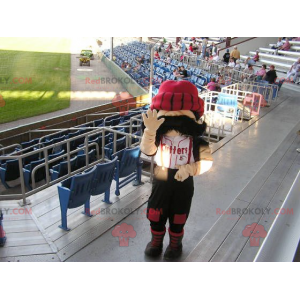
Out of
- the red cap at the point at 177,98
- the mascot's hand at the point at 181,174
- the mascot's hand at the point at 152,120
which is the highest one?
the red cap at the point at 177,98

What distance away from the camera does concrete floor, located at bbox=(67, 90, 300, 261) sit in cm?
284

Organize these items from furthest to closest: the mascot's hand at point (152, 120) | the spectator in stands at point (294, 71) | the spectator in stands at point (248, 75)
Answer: the spectator in stands at point (294, 71)
the spectator in stands at point (248, 75)
the mascot's hand at point (152, 120)

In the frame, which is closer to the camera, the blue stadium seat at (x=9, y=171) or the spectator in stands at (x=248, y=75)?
the blue stadium seat at (x=9, y=171)

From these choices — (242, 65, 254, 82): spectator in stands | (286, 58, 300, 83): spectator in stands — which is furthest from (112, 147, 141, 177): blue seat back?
(286, 58, 300, 83): spectator in stands

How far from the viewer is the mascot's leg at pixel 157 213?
258 cm

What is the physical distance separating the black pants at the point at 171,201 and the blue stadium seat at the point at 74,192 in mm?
838

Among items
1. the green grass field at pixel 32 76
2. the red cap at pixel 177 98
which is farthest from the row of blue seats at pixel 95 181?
the green grass field at pixel 32 76

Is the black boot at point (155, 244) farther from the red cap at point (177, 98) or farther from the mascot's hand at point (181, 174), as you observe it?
the red cap at point (177, 98)

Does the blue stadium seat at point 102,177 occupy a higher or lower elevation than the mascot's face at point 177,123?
lower

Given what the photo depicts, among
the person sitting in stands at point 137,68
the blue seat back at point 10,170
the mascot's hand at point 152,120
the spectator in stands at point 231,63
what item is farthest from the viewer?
the person sitting in stands at point 137,68

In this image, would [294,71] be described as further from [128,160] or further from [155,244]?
[155,244]

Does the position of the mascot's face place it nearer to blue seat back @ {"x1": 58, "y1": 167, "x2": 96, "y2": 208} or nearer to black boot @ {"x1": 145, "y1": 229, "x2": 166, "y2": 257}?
black boot @ {"x1": 145, "y1": 229, "x2": 166, "y2": 257}

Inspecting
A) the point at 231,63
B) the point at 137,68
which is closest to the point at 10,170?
the point at 231,63
